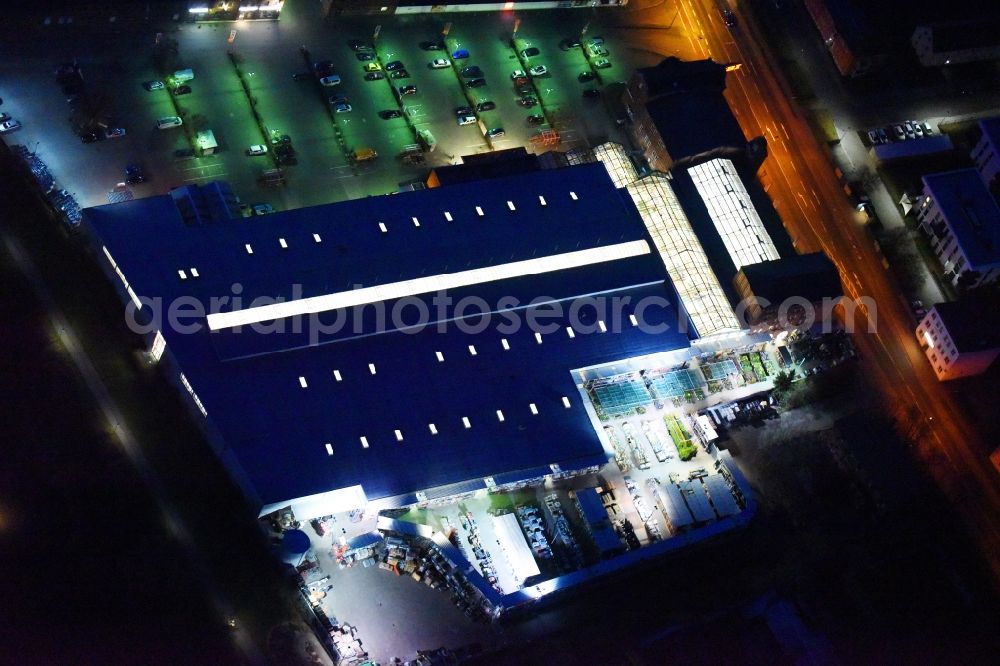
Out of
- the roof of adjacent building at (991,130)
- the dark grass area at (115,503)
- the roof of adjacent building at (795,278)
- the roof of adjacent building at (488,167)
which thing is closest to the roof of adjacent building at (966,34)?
the roof of adjacent building at (991,130)

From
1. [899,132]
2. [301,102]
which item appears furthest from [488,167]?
[899,132]

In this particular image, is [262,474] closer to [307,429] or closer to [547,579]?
[307,429]

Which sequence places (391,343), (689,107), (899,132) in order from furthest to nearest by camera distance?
(899,132) < (689,107) < (391,343)

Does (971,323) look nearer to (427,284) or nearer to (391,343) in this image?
(427,284)

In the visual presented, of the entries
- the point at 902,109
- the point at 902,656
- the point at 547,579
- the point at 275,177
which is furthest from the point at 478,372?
the point at 902,109

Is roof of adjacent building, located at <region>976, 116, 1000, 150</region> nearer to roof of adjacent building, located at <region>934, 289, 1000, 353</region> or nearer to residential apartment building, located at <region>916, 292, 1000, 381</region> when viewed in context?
residential apartment building, located at <region>916, 292, 1000, 381</region>
